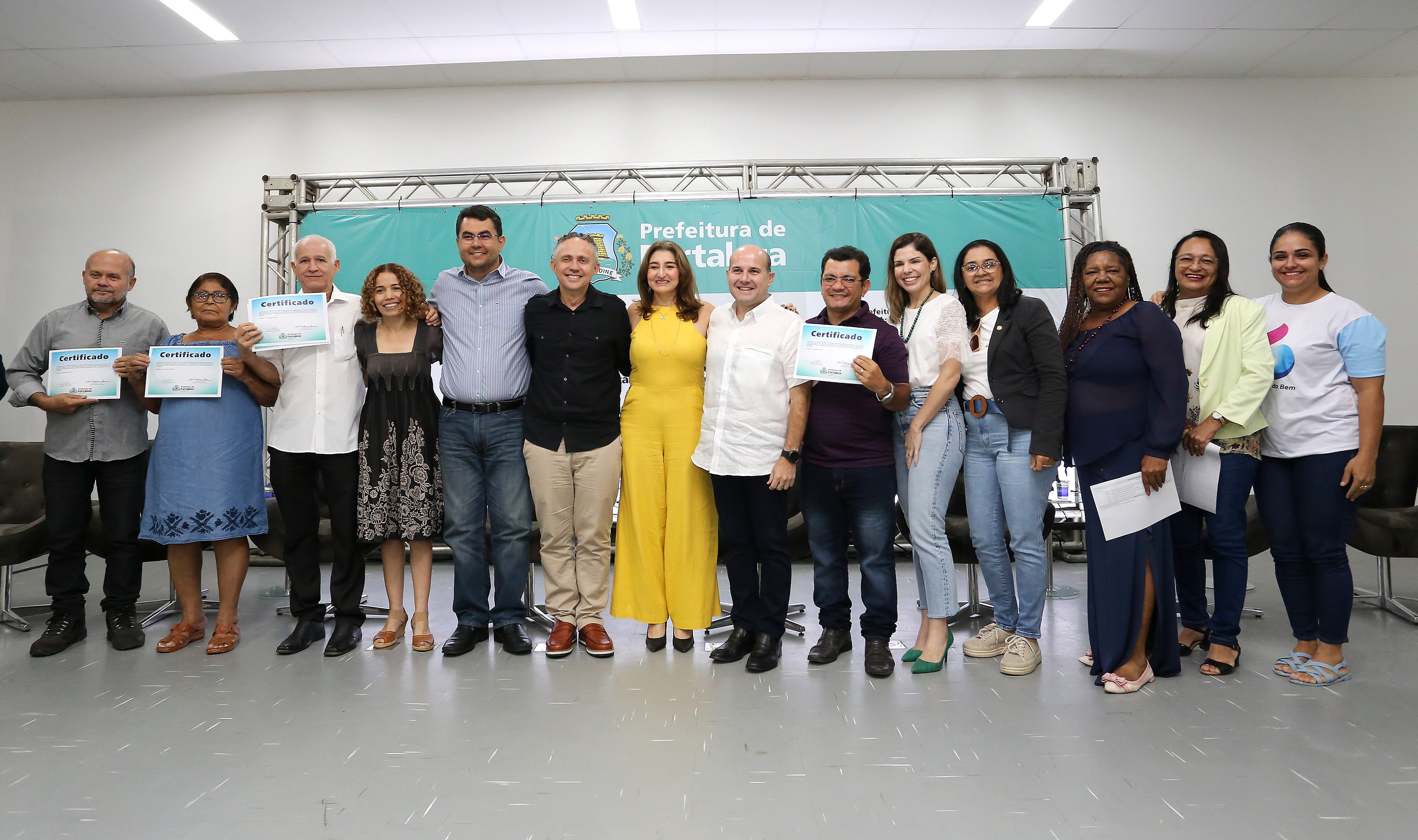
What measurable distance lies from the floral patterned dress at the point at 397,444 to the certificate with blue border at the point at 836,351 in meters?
1.57

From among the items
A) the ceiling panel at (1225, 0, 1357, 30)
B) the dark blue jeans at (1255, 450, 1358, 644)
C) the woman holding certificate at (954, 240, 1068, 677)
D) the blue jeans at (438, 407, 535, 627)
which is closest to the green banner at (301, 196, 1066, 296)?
the ceiling panel at (1225, 0, 1357, 30)

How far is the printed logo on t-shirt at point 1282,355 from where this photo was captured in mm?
3010

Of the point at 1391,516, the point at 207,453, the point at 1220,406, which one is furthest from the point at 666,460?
the point at 1391,516

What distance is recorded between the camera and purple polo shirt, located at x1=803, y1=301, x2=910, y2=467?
2990mm

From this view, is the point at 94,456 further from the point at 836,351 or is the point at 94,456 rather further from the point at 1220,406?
the point at 1220,406

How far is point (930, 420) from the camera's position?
3004 mm

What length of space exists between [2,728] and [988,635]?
3.50 meters

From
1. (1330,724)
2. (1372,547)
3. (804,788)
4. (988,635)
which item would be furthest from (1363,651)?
(804,788)

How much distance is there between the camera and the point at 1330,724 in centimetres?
256

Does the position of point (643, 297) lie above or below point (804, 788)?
above

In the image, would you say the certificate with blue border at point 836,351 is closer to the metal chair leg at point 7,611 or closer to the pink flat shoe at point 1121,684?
the pink flat shoe at point 1121,684

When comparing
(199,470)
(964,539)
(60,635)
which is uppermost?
(199,470)

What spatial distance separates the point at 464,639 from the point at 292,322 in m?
1.47

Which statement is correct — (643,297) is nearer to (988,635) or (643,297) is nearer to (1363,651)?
(988,635)
